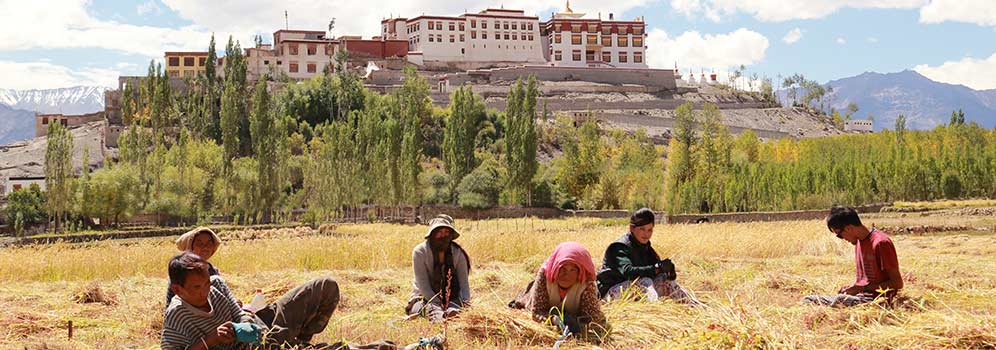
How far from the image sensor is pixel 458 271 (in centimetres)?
802

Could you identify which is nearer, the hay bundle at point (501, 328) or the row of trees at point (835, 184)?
the hay bundle at point (501, 328)

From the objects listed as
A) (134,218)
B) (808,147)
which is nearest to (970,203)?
(808,147)

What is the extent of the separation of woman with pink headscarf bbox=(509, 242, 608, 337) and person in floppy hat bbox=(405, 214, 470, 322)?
0.98m

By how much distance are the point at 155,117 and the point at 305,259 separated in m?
46.9

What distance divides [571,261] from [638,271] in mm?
1357

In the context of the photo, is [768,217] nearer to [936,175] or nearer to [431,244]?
[936,175]

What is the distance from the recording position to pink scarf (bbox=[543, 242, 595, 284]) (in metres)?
6.90

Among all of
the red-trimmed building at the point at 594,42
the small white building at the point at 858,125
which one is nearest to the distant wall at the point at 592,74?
the red-trimmed building at the point at 594,42

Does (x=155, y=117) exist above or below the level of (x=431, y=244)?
above

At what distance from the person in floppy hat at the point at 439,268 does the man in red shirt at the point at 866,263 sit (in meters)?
2.84

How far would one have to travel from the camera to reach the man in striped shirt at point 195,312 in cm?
545

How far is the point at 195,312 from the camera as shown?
5637 mm

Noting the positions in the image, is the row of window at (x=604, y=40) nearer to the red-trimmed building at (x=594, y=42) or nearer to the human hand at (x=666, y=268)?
the red-trimmed building at (x=594, y=42)

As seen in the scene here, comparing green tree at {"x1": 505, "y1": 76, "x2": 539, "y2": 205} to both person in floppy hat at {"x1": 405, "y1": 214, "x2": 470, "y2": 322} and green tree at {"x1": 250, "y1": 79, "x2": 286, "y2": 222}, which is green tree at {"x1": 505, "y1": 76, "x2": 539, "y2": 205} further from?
person in floppy hat at {"x1": 405, "y1": 214, "x2": 470, "y2": 322}
